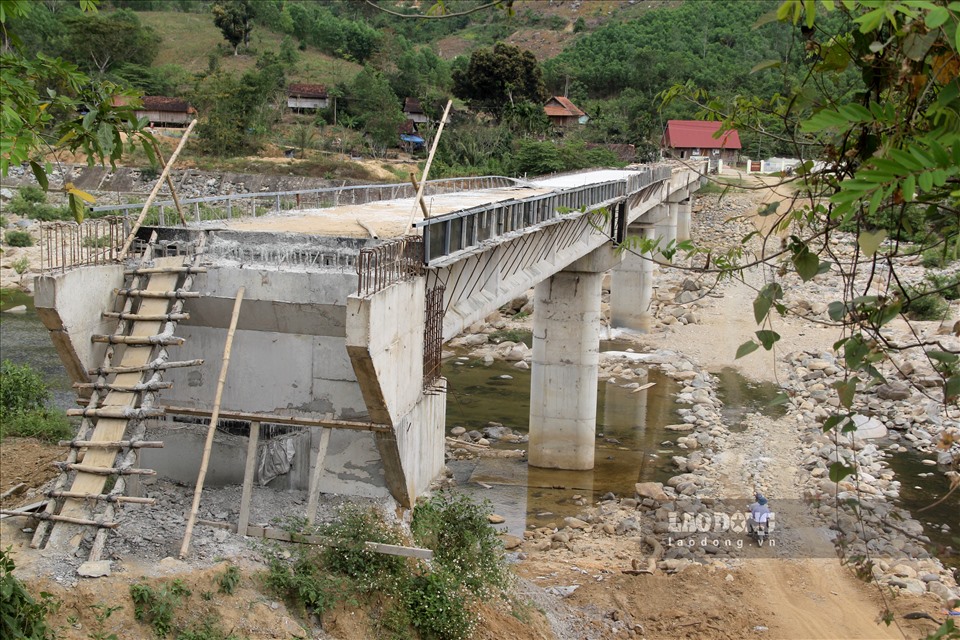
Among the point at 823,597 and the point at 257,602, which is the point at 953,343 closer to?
the point at 823,597

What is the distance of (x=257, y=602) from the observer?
8.78 metres

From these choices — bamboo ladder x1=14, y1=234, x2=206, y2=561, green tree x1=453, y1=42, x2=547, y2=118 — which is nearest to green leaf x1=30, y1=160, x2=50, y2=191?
bamboo ladder x1=14, y1=234, x2=206, y2=561

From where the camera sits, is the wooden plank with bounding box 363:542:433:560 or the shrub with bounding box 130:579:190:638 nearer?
the shrub with bounding box 130:579:190:638

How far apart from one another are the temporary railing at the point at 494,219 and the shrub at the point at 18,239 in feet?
113

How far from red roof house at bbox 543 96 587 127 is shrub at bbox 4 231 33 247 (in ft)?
142

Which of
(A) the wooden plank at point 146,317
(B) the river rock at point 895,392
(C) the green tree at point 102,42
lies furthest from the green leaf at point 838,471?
(C) the green tree at point 102,42

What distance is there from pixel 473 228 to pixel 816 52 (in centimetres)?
874

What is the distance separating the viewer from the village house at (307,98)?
80088 millimetres

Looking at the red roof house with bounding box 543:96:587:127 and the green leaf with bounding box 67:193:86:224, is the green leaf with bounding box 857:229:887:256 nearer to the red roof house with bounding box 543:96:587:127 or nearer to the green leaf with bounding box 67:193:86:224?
the green leaf with bounding box 67:193:86:224

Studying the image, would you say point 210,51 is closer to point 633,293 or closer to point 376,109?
point 376,109

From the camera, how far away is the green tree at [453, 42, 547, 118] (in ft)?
242

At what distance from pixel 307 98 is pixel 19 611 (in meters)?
77.1

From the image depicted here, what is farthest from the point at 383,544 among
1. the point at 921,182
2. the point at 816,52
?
the point at 921,182

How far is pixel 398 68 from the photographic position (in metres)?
93.0
